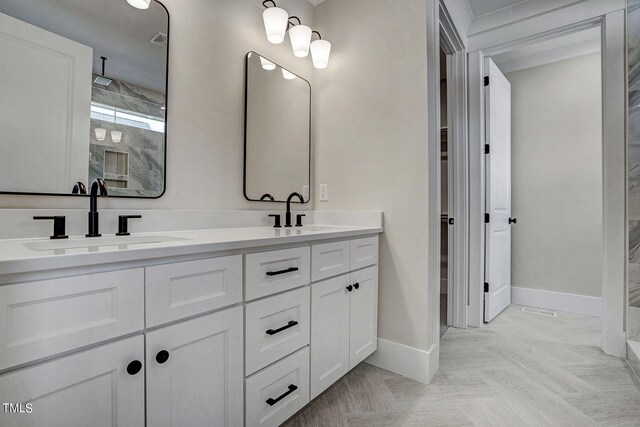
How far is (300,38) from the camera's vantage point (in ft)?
6.22

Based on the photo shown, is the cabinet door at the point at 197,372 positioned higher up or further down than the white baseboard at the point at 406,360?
higher up

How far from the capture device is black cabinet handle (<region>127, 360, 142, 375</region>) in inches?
31.3

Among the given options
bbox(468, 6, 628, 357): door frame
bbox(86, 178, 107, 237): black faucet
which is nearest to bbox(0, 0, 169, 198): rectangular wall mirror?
bbox(86, 178, 107, 237): black faucet

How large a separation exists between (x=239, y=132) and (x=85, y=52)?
0.73 m

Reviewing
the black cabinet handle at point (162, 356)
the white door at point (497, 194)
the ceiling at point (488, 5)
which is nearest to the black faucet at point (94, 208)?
the black cabinet handle at point (162, 356)

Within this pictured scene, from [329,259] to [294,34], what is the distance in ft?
4.56

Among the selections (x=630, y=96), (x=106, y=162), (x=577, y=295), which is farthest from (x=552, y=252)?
(x=106, y=162)

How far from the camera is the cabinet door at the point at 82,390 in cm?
65

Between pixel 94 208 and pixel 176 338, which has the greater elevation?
pixel 94 208

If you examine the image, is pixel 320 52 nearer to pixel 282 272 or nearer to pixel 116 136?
pixel 116 136

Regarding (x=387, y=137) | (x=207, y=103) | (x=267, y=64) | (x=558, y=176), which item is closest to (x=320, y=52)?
(x=267, y=64)

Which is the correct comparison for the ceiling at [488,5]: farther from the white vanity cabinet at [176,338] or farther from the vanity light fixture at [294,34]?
the white vanity cabinet at [176,338]

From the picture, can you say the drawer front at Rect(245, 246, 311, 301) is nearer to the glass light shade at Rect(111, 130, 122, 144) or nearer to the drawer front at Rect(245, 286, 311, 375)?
the drawer front at Rect(245, 286, 311, 375)

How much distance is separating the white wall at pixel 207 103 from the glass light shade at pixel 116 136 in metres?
0.20
